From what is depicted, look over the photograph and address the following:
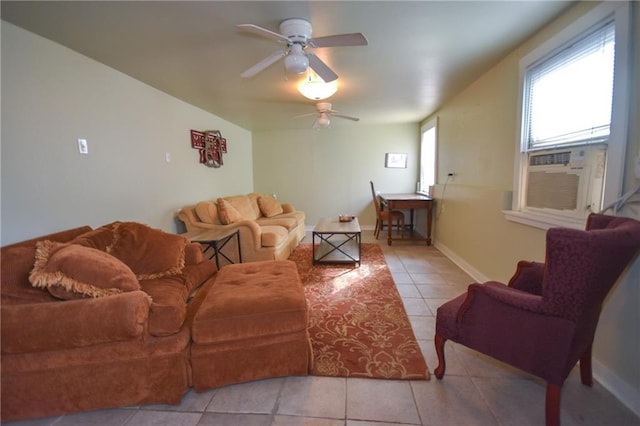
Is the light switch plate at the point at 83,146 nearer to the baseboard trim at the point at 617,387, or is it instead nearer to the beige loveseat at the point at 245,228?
the beige loveseat at the point at 245,228

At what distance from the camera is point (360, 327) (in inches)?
87.2

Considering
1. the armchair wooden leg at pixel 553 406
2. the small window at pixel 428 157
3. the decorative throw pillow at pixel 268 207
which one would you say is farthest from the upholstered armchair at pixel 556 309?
the decorative throw pillow at pixel 268 207

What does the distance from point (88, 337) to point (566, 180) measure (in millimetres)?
2989

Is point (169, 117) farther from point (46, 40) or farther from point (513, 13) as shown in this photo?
point (513, 13)

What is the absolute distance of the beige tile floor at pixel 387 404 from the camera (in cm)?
139

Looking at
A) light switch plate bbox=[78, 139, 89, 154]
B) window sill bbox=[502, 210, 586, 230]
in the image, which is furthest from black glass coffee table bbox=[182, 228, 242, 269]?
window sill bbox=[502, 210, 586, 230]

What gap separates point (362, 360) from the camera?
182 centimetres

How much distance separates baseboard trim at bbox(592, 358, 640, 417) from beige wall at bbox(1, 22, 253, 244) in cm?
361

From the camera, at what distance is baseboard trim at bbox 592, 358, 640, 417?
4.58ft

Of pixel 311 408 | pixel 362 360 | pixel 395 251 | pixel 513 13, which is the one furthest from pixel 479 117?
pixel 311 408

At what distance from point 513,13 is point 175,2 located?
2060 mm

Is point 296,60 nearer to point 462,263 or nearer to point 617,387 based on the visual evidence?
point 617,387

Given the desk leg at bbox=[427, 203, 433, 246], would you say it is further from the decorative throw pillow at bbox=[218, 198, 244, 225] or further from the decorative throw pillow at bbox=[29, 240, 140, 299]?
the decorative throw pillow at bbox=[29, 240, 140, 299]

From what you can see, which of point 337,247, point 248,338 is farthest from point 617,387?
point 337,247
